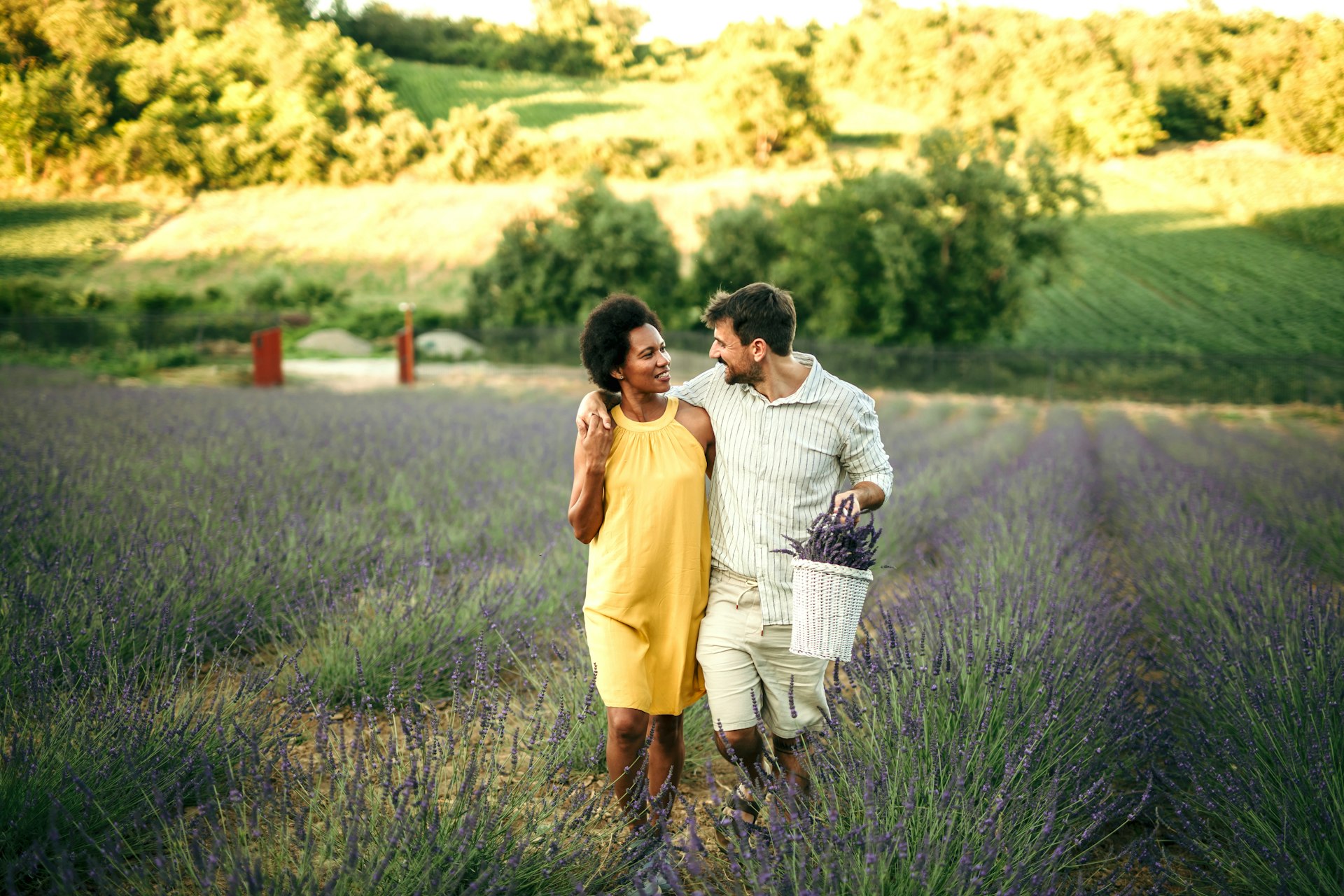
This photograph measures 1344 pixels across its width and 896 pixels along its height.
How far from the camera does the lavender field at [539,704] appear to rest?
181cm

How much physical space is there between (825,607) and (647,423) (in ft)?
2.33

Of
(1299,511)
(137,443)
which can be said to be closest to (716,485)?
(1299,511)

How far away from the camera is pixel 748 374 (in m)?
2.34

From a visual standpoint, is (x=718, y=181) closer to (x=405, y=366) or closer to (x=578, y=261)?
(x=578, y=261)

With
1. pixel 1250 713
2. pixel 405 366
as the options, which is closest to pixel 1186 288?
pixel 405 366

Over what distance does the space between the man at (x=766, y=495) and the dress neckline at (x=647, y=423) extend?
48 mm

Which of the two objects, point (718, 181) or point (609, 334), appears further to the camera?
point (718, 181)

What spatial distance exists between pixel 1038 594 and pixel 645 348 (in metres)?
2.26

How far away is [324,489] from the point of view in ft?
18.1

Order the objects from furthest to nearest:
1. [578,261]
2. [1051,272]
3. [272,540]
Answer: [578,261] → [1051,272] → [272,540]

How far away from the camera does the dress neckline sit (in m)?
2.35

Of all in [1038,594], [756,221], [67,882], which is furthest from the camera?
[756,221]

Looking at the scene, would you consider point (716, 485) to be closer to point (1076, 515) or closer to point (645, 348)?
point (645, 348)

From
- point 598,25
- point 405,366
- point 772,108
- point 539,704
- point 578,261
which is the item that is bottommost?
point 405,366
